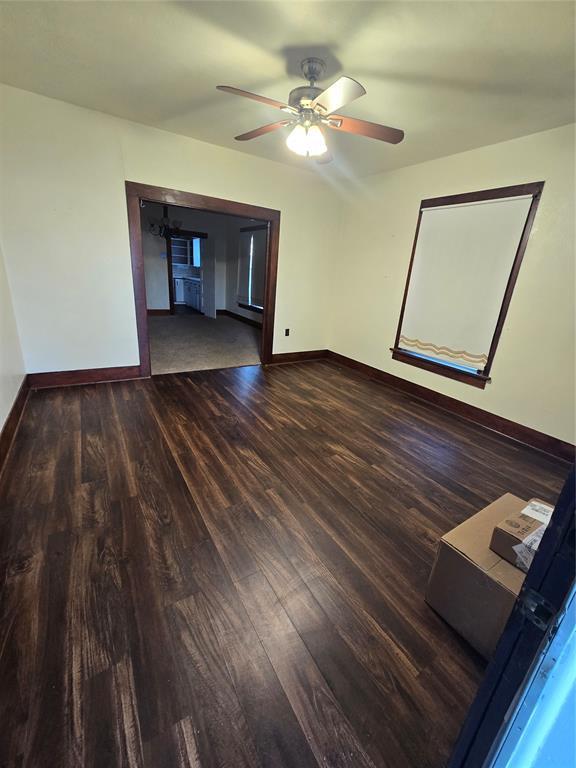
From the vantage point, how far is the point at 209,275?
311 inches

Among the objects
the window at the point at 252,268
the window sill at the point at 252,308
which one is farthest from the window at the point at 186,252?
the window sill at the point at 252,308

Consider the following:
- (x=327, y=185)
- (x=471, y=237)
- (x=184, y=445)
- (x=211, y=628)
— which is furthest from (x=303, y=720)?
(x=327, y=185)

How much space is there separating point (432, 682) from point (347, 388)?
9.78 ft

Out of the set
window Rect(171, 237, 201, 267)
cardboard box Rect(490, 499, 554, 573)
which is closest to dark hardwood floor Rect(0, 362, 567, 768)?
cardboard box Rect(490, 499, 554, 573)

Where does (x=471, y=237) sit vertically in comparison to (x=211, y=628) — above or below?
above

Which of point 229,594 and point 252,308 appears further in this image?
point 252,308

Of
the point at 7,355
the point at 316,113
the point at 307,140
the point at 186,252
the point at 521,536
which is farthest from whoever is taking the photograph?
the point at 186,252

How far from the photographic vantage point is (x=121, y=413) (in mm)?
2807

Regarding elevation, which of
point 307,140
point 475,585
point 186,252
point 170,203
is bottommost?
point 475,585

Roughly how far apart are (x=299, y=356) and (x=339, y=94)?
3324 millimetres

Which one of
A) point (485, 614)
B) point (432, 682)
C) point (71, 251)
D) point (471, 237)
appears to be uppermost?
point (471, 237)

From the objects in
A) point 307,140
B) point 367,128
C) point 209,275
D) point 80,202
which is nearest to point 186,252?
point 209,275

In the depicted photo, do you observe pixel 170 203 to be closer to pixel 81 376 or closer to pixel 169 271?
pixel 81 376

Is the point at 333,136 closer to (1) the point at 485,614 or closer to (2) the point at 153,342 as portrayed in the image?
(1) the point at 485,614
